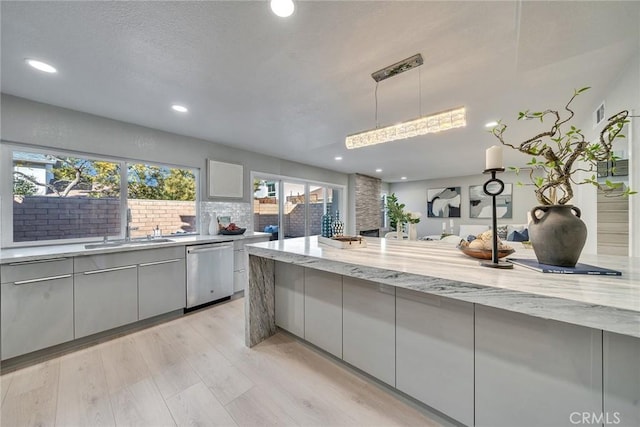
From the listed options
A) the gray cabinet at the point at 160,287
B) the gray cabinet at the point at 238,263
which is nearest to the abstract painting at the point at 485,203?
the gray cabinet at the point at 238,263

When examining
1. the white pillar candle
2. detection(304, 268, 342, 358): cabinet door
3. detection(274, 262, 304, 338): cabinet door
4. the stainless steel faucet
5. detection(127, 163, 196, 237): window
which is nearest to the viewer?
the white pillar candle

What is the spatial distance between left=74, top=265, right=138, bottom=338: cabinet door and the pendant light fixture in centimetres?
270

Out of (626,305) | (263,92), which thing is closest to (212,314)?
(263,92)

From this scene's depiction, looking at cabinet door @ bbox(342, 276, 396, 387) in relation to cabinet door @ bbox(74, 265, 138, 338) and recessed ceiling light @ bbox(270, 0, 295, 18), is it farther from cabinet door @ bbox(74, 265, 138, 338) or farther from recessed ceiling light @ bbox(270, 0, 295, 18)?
cabinet door @ bbox(74, 265, 138, 338)

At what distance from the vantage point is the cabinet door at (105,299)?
2133 millimetres

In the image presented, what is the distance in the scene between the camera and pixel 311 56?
1620 millimetres

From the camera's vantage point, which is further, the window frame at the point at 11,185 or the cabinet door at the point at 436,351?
the window frame at the point at 11,185

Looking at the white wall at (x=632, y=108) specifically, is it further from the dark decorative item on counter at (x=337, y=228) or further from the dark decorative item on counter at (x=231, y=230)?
the dark decorative item on counter at (x=231, y=230)

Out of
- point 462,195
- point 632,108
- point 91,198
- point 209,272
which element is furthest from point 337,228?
point 462,195

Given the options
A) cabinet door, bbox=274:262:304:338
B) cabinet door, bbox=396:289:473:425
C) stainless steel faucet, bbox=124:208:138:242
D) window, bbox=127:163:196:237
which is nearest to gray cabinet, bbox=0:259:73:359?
stainless steel faucet, bbox=124:208:138:242

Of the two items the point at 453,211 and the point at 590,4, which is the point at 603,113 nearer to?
the point at 590,4

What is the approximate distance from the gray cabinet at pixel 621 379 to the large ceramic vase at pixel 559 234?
1.06 ft

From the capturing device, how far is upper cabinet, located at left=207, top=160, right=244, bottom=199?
3596 millimetres

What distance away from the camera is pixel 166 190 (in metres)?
3.24
